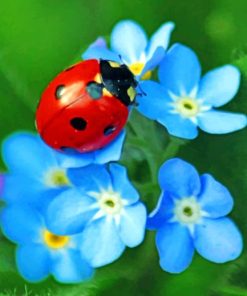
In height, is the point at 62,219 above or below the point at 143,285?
above

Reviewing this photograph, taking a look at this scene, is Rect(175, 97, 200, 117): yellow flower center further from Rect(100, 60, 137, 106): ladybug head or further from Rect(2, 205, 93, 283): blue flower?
Rect(2, 205, 93, 283): blue flower

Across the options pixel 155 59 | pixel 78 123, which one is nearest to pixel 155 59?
pixel 155 59

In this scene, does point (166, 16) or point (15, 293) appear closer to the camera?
point (15, 293)

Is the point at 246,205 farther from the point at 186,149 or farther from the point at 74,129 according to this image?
the point at 74,129

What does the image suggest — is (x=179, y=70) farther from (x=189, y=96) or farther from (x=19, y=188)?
(x=19, y=188)

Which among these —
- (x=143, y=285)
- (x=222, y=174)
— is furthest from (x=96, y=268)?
(x=222, y=174)
